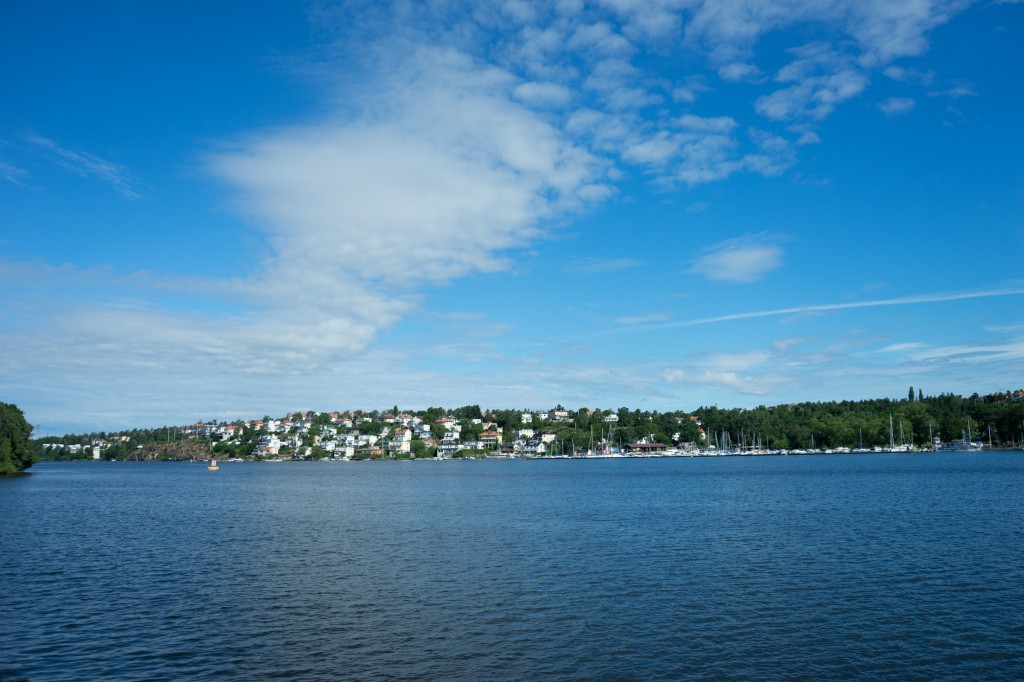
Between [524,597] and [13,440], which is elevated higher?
[13,440]

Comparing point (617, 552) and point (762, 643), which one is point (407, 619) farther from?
point (617, 552)

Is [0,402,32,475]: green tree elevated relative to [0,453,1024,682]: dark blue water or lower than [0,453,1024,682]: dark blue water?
elevated

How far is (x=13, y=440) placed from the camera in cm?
10544

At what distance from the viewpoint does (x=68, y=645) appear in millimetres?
20625

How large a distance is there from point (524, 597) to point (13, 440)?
360 feet

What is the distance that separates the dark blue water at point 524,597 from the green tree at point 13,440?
203 feet

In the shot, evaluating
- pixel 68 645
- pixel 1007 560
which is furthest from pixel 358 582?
pixel 1007 560

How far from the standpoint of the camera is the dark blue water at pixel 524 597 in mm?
18828

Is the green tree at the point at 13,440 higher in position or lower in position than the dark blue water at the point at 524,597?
higher

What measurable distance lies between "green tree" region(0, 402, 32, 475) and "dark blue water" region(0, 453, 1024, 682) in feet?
203

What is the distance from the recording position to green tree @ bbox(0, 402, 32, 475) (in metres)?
102

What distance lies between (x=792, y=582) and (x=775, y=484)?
211 ft

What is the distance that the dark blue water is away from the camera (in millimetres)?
18828

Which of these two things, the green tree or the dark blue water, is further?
the green tree
